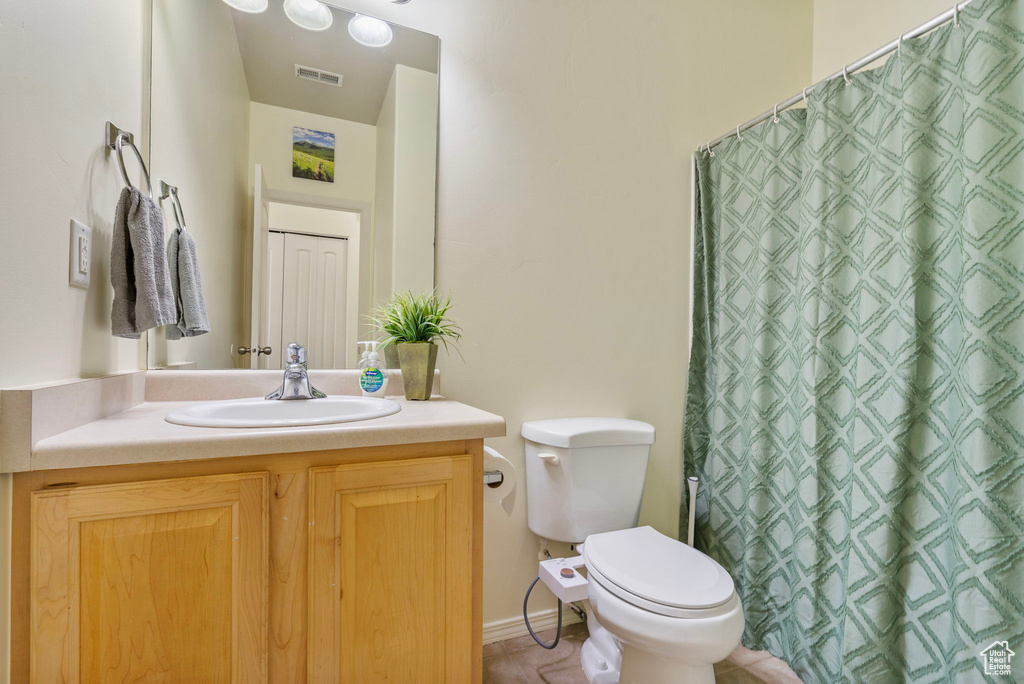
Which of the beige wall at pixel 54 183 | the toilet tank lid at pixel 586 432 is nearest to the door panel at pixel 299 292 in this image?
the beige wall at pixel 54 183

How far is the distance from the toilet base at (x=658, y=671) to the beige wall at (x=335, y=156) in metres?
1.50

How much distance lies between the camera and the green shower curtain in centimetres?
103

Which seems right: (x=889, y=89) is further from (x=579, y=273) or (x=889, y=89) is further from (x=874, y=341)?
(x=579, y=273)

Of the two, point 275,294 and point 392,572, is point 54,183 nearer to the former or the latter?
point 275,294

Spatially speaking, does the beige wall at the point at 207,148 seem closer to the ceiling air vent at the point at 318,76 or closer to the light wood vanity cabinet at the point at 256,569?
the ceiling air vent at the point at 318,76

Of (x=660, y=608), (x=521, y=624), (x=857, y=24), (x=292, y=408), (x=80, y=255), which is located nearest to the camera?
(x=80, y=255)

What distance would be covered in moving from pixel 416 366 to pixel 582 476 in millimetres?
639

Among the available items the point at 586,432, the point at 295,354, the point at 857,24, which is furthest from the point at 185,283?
the point at 857,24

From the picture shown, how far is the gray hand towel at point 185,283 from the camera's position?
1.16m

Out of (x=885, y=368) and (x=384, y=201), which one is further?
(x=384, y=201)

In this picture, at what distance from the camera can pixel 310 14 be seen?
4.50ft

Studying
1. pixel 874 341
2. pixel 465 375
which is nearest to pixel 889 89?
pixel 874 341

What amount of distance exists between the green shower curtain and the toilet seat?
434 mm

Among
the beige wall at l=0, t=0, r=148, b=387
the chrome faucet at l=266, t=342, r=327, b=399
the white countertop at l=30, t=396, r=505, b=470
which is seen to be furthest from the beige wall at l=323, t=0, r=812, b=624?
the beige wall at l=0, t=0, r=148, b=387
